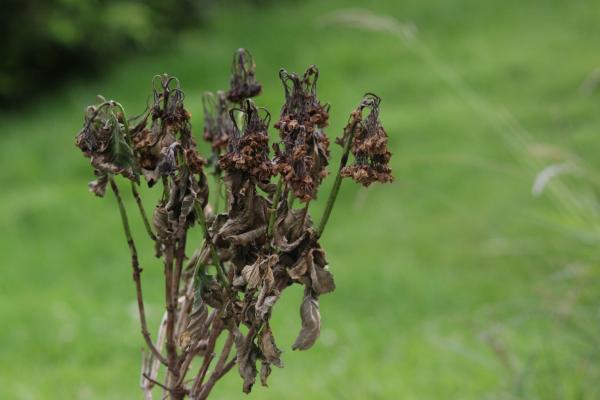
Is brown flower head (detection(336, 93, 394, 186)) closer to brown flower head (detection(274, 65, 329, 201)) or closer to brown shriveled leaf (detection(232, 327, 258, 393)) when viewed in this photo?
brown flower head (detection(274, 65, 329, 201))

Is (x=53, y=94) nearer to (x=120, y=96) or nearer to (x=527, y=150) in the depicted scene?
(x=120, y=96)

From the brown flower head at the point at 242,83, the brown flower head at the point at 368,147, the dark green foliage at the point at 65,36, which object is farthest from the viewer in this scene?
the dark green foliage at the point at 65,36

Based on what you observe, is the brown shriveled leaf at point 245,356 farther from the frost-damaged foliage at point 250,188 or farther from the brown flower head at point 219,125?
the brown flower head at point 219,125

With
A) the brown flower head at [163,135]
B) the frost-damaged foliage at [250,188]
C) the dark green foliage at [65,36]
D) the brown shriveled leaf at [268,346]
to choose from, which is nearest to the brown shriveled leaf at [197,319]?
the frost-damaged foliage at [250,188]

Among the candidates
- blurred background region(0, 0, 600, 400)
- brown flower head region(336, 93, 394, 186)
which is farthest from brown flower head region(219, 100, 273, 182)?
blurred background region(0, 0, 600, 400)

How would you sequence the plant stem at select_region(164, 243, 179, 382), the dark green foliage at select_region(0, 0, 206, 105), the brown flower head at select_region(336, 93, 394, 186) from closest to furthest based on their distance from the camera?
1. the brown flower head at select_region(336, 93, 394, 186)
2. the plant stem at select_region(164, 243, 179, 382)
3. the dark green foliage at select_region(0, 0, 206, 105)

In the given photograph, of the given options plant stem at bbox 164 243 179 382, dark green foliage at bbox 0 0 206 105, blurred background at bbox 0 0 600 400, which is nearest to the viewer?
plant stem at bbox 164 243 179 382

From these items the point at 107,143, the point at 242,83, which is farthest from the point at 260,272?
the point at 242,83
